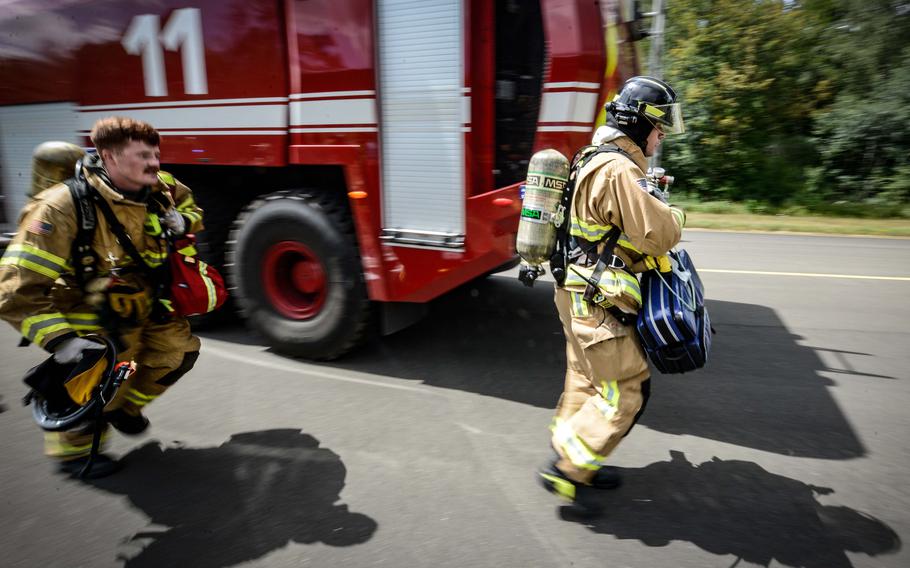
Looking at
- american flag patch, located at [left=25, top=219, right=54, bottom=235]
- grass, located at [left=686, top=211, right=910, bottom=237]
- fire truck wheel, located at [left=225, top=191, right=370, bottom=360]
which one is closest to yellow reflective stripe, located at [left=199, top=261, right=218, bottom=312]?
american flag patch, located at [left=25, top=219, right=54, bottom=235]

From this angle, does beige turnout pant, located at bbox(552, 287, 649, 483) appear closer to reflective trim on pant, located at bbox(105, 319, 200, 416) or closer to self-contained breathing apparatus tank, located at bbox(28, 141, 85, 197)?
reflective trim on pant, located at bbox(105, 319, 200, 416)

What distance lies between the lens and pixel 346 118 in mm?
4012

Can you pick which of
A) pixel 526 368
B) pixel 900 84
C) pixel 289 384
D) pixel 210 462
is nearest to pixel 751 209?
pixel 900 84

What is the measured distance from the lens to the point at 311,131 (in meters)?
4.14

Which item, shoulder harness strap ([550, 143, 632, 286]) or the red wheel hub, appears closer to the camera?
shoulder harness strap ([550, 143, 632, 286])

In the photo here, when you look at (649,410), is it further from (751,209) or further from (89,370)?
(751,209)

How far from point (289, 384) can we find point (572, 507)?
2229 mm

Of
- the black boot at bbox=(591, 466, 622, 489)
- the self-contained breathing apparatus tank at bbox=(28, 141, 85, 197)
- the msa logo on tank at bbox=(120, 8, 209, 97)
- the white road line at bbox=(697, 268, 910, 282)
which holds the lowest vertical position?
the black boot at bbox=(591, 466, 622, 489)

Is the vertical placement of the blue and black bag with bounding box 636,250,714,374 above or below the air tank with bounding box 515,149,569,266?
below

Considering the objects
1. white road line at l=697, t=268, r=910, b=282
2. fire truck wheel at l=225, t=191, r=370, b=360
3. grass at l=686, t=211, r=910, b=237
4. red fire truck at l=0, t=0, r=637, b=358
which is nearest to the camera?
red fire truck at l=0, t=0, r=637, b=358

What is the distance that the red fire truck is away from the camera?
12.0 feet

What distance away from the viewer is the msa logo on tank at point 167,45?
4461 millimetres

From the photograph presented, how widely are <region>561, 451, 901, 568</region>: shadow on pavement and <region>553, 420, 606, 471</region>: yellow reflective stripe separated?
9.9 inches

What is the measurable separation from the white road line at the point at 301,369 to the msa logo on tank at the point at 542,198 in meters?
1.68
